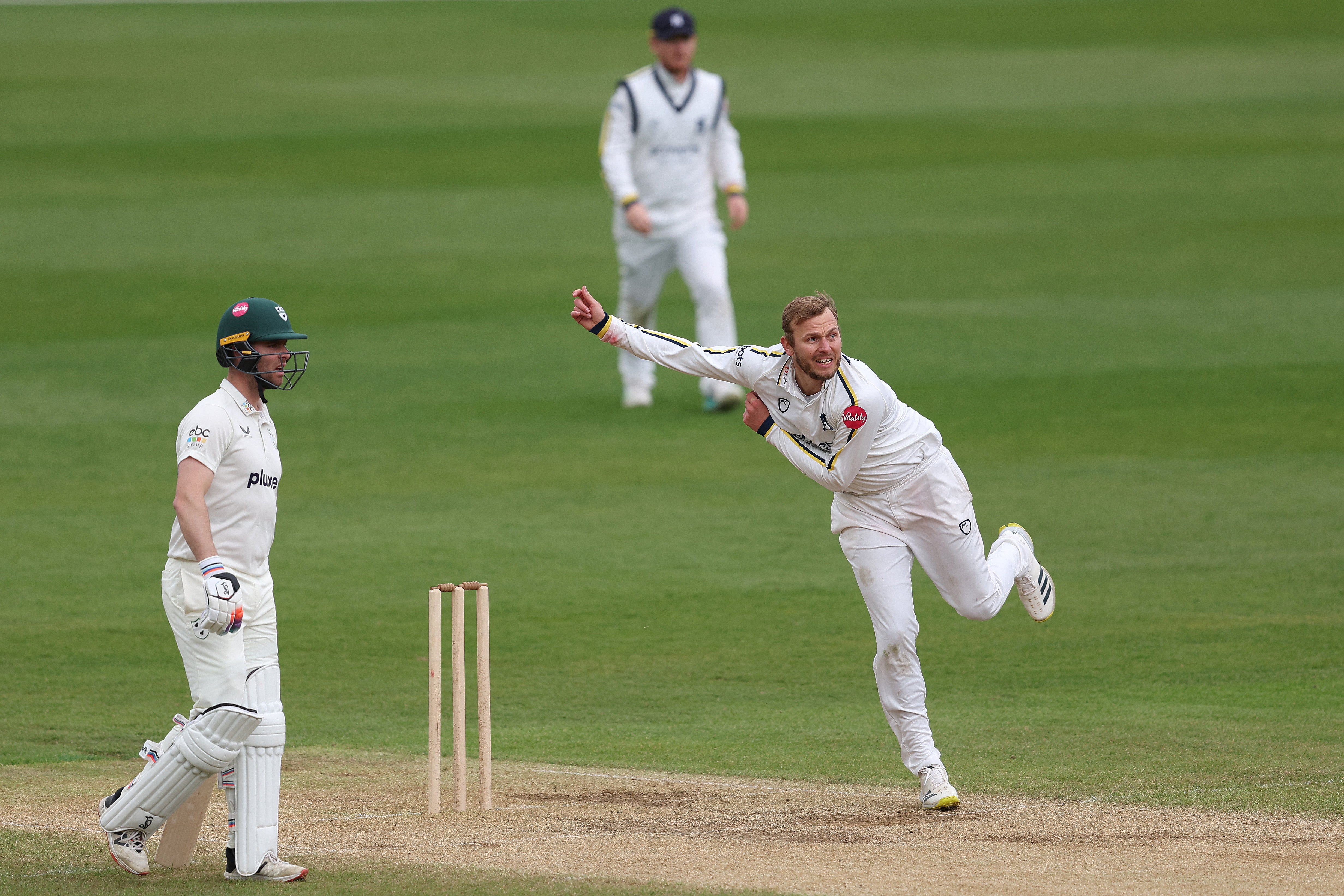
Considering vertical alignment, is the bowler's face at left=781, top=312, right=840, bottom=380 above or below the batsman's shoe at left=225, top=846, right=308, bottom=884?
above

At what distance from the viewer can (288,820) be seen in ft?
23.0

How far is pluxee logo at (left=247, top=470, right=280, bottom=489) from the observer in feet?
20.3

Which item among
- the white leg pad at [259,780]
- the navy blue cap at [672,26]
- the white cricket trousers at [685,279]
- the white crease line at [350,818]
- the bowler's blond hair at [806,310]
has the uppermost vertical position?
the navy blue cap at [672,26]

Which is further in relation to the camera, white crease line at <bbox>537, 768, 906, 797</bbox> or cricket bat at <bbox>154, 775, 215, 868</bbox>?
white crease line at <bbox>537, 768, 906, 797</bbox>

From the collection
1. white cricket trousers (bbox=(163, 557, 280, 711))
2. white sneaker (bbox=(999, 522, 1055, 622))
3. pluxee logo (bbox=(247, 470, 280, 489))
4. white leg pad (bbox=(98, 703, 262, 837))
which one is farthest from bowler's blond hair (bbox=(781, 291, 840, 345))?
white leg pad (bbox=(98, 703, 262, 837))

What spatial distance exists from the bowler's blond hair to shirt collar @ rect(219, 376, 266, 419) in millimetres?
1931

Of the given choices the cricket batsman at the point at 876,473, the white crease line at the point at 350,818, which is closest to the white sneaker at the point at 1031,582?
the cricket batsman at the point at 876,473

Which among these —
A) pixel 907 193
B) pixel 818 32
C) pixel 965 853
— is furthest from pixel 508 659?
pixel 818 32

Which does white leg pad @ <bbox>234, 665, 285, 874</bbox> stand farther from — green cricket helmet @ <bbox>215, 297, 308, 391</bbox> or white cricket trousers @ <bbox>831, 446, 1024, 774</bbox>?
white cricket trousers @ <bbox>831, 446, 1024, 774</bbox>

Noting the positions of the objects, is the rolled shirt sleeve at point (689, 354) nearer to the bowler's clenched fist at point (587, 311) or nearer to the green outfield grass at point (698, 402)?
the bowler's clenched fist at point (587, 311)

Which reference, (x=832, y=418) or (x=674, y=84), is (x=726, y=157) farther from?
(x=832, y=418)

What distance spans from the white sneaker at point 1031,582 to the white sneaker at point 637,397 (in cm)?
715

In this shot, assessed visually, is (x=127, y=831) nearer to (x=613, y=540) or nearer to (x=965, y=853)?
(x=965, y=853)

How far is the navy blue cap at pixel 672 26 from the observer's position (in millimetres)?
13992
